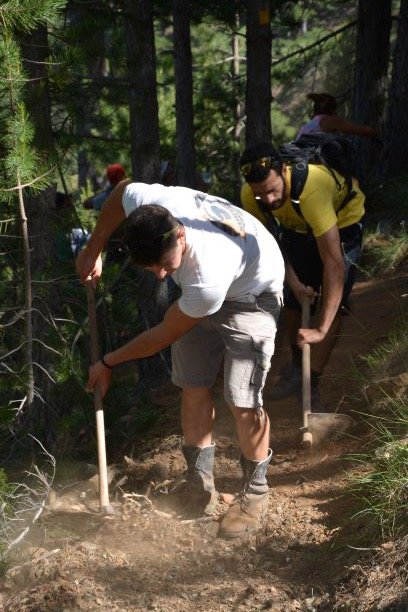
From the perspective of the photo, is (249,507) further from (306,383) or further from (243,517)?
(306,383)

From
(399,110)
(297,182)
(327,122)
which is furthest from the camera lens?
(399,110)

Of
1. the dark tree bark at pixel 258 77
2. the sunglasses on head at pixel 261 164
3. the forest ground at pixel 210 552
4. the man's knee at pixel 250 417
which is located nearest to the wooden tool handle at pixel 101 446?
the forest ground at pixel 210 552

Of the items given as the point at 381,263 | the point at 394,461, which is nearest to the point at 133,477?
the point at 394,461

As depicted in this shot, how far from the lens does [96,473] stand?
5.19 meters

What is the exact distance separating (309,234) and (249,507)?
1.66 m

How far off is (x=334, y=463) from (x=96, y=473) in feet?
4.52

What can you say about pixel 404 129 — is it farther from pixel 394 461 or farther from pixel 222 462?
pixel 394 461

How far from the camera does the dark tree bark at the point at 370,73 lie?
33.3ft

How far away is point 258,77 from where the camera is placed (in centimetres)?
802

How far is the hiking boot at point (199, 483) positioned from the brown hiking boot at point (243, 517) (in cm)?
19

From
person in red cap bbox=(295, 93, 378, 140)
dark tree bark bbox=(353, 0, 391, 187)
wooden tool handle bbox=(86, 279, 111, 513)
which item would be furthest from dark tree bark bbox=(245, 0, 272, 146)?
wooden tool handle bbox=(86, 279, 111, 513)

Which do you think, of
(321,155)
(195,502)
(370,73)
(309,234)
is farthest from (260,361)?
(370,73)

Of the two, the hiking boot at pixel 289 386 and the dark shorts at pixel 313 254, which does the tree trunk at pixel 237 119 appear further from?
the dark shorts at pixel 313 254

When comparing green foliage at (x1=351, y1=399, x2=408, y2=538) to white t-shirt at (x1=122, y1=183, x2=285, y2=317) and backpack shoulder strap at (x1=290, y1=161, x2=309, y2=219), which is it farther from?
backpack shoulder strap at (x1=290, y1=161, x2=309, y2=219)
